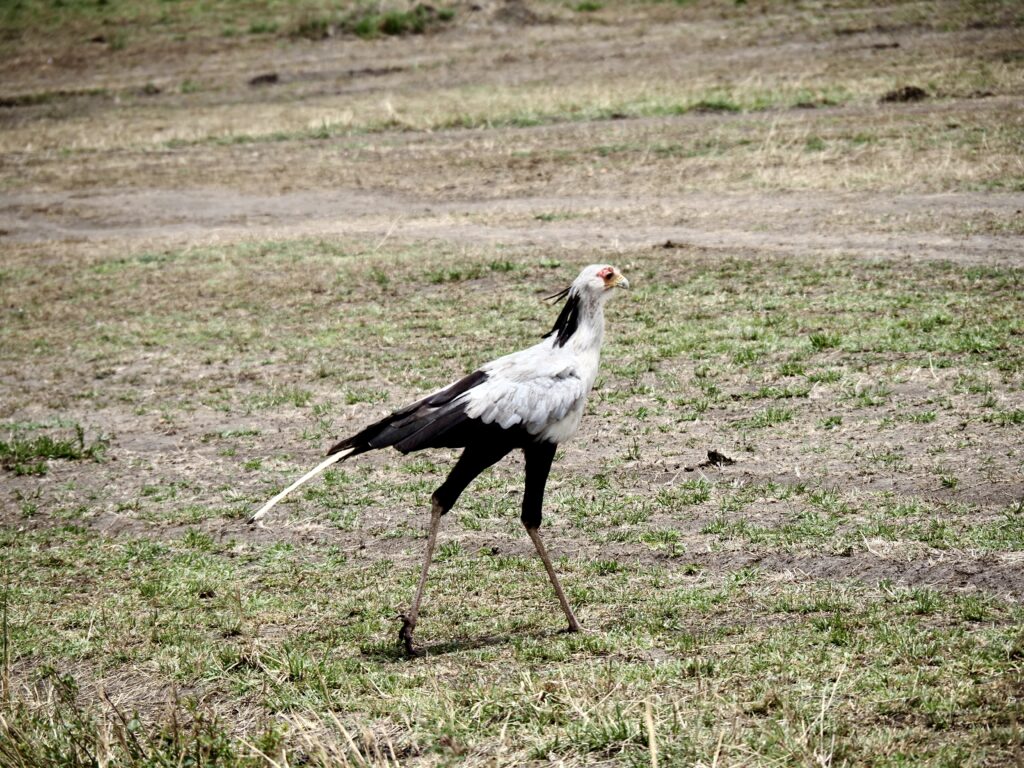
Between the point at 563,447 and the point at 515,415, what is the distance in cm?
307

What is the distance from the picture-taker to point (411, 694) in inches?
209

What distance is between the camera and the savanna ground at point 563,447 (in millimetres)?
5066

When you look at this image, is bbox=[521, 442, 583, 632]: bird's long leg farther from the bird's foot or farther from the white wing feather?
the bird's foot

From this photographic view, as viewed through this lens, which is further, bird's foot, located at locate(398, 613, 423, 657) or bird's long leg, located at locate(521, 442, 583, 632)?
bird's long leg, located at locate(521, 442, 583, 632)

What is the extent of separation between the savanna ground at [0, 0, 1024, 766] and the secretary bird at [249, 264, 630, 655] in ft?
2.24

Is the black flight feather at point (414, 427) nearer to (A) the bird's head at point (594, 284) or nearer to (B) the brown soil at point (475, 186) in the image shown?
(A) the bird's head at point (594, 284)

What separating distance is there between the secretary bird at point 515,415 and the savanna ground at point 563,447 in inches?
26.8

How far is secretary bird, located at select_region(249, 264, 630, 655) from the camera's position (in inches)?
233

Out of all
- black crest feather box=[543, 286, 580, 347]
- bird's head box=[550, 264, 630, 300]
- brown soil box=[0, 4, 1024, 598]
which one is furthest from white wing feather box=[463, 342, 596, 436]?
brown soil box=[0, 4, 1024, 598]

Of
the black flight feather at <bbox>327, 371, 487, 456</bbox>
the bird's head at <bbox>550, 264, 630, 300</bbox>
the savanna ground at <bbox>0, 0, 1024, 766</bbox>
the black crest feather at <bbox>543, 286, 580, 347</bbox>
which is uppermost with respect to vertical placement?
the bird's head at <bbox>550, 264, 630, 300</bbox>

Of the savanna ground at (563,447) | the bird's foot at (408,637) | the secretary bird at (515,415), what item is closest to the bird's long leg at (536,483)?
the secretary bird at (515,415)

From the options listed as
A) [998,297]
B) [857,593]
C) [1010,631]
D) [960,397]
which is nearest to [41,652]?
[857,593]

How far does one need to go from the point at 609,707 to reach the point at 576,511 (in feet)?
9.51

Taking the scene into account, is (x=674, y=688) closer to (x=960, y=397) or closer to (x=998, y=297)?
(x=960, y=397)
